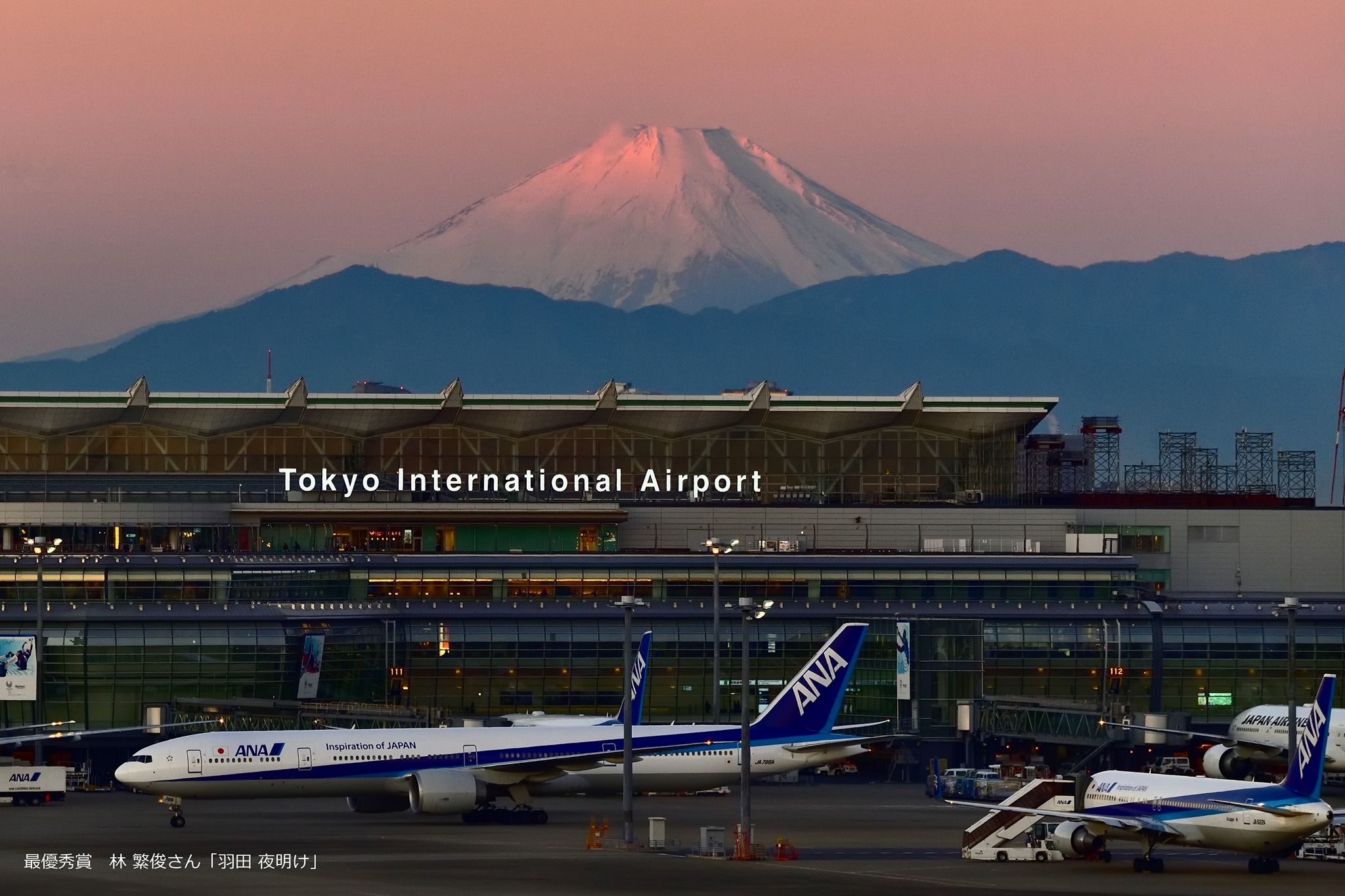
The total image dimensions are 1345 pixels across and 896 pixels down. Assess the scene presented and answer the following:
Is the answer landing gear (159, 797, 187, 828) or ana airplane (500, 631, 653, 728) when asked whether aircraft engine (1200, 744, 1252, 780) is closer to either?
ana airplane (500, 631, 653, 728)

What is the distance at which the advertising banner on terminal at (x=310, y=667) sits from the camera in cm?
14338

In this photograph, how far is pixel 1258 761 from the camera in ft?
386

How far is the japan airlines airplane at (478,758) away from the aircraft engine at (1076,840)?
19.9 meters

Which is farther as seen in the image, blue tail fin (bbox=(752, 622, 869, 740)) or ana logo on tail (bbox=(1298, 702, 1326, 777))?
blue tail fin (bbox=(752, 622, 869, 740))

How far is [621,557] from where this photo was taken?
16312 cm

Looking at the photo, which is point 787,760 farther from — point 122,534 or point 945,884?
point 122,534

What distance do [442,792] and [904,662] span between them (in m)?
52.6

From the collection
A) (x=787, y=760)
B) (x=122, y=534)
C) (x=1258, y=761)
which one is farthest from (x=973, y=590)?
(x=122, y=534)

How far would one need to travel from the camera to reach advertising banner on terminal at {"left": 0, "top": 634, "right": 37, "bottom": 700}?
124938mm

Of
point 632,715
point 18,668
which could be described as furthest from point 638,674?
point 18,668

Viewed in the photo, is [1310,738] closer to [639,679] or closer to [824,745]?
[824,745]

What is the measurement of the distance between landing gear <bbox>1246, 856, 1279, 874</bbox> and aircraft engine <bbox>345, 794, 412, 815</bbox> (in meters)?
→ 39.0

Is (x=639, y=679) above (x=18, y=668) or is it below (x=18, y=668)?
below

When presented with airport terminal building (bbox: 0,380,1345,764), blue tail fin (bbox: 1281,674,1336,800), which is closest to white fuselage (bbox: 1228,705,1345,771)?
airport terminal building (bbox: 0,380,1345,764)
